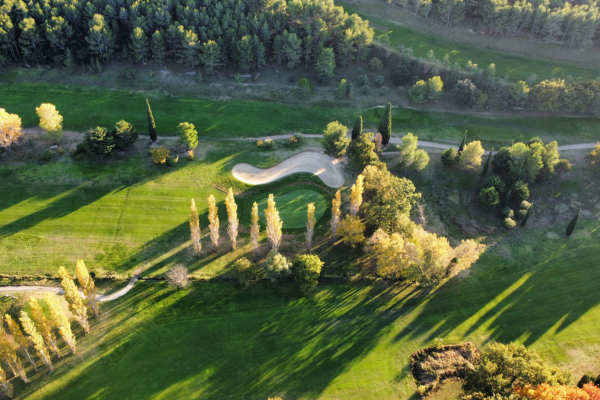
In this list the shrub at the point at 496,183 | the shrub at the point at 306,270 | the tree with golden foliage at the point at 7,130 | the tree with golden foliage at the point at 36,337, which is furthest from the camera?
the shrub at the point at 496,183

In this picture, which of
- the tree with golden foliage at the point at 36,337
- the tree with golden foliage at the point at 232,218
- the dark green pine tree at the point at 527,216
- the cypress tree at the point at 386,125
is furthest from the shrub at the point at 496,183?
the tree with golden foliage at the point at 36,337

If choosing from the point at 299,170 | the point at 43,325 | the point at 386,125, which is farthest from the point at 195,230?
the point at 386,125

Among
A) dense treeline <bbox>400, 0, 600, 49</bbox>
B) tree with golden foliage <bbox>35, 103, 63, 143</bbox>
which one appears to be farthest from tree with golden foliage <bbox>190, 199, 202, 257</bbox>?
dense treeline <bbox>400, 0, 600, 49</bbox>

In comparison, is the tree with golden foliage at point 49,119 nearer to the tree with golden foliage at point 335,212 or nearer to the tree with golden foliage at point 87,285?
the tree with golden foliage at point 87,285

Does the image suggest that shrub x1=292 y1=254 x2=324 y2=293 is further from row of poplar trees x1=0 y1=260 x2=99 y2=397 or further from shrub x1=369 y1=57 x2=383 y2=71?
shrub x1=369 y1=57 x2=383 y2=71

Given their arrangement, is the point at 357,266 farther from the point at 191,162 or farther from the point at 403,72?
the point at 403,72

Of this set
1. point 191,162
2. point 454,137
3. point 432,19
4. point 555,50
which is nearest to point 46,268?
point 191,162
